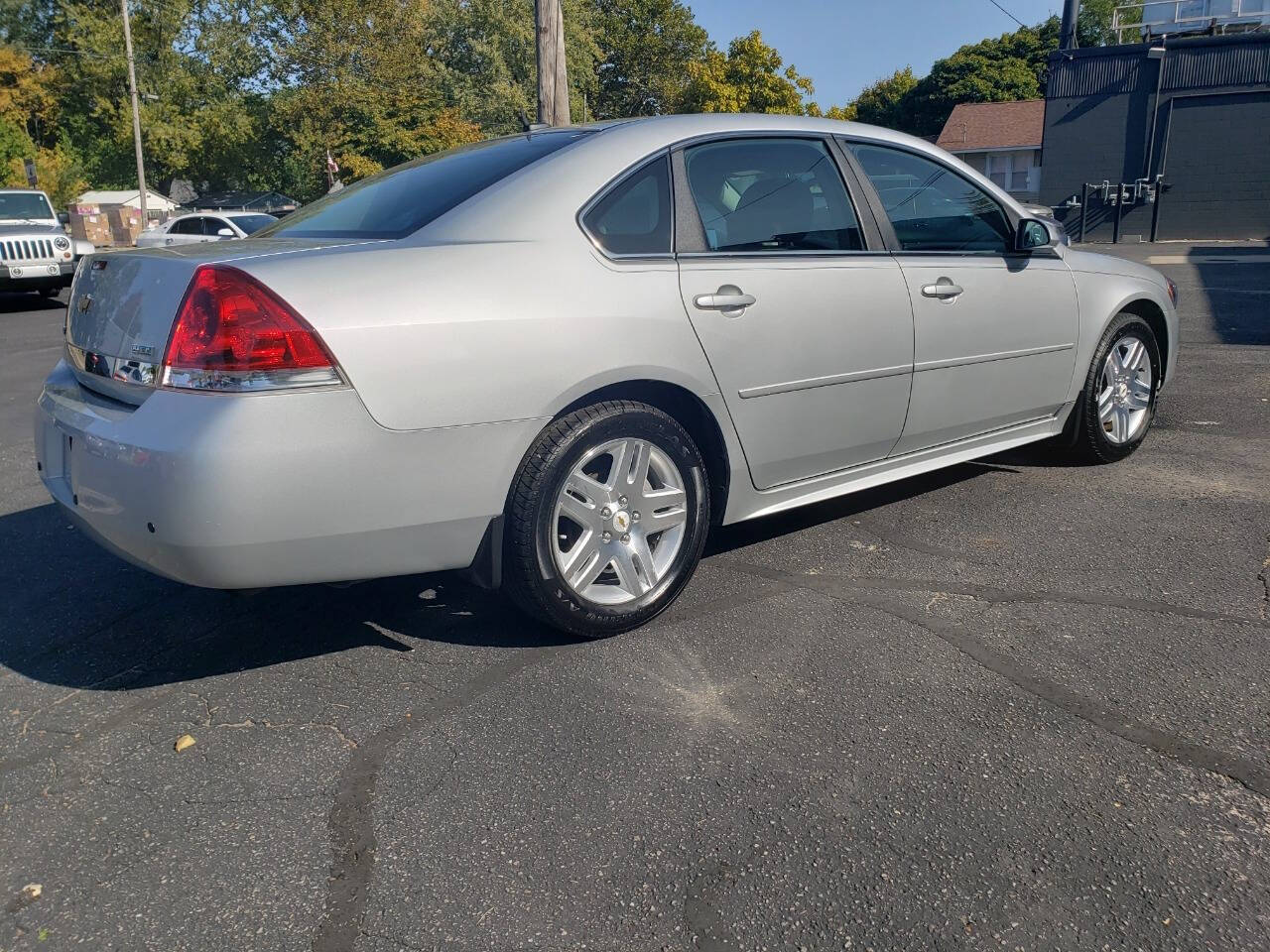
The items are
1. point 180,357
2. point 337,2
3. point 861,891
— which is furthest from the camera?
point 337,2

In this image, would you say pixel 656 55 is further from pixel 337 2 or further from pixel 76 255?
pixel 76 255

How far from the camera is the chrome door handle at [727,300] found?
3396 mm

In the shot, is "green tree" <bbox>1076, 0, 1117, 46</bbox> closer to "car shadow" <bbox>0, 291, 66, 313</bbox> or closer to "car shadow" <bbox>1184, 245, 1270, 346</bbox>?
"car shadow" <bbox>1184, 245, 1270, 346</bbox>

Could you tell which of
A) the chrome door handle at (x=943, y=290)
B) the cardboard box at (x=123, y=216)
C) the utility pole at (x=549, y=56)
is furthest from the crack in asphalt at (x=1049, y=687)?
the cardboard box at (x=123, y=216)

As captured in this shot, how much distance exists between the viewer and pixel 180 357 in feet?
8.96

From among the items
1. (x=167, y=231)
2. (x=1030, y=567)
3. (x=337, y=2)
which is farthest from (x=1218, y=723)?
(x=337, y=2)

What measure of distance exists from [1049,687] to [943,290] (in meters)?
1.74

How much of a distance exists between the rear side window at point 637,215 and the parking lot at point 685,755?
4.00ft

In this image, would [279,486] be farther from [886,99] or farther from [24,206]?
[886,99]

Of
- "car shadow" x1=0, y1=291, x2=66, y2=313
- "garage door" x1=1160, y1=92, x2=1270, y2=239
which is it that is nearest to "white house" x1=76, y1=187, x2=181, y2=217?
"car shadow" x1=0, y1=291, x2=66, y2=313

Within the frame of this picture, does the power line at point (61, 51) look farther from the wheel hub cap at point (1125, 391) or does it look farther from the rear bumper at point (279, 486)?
the rear bumper at point (279, 486)

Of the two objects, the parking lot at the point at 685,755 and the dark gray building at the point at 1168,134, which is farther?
the dark gray building at the point at 1168,134

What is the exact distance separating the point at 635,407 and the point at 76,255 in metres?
16.0

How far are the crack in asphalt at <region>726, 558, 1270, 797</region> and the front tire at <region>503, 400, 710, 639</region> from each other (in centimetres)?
55
